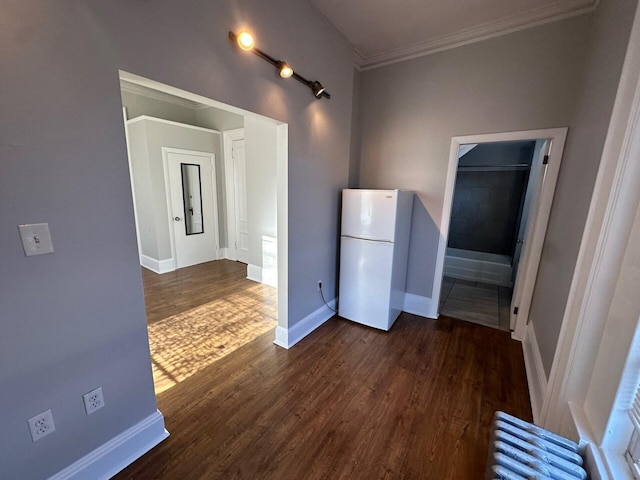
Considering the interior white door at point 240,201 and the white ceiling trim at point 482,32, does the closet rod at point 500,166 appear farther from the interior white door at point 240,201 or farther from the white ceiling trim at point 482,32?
the interior white door at point 240,201

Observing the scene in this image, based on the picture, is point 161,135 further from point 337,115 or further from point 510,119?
point 510,119

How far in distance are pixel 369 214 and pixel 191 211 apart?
352 centimetres

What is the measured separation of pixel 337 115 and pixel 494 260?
3.64 m

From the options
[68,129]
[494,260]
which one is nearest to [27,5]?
[68,129]

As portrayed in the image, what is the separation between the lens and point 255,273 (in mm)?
4098

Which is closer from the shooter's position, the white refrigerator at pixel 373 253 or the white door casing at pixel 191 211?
the white refrigerator at pixel 373 253

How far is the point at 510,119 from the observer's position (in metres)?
2.42

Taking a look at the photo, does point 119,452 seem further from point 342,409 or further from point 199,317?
point 199,317

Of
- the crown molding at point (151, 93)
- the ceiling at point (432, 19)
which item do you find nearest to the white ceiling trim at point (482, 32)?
the ceiling at point (432, 19)

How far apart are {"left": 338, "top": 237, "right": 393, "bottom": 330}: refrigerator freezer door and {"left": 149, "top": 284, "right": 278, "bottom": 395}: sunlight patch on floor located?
0.91 meters

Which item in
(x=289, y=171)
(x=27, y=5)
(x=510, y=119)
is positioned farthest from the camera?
(x=510, y=119)

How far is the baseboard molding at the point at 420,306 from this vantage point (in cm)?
306

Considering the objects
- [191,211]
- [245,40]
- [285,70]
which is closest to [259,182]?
[191,211]

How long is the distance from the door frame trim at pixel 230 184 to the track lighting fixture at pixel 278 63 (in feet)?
8.96
